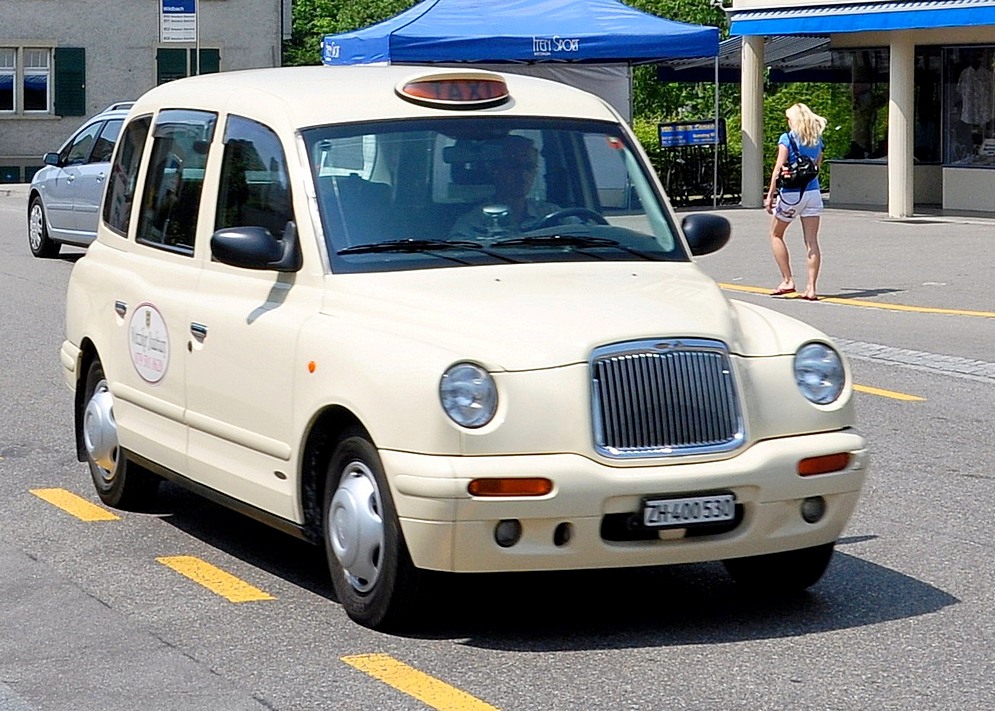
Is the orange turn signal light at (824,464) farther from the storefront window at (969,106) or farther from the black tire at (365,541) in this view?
the storefront window at (969,106)

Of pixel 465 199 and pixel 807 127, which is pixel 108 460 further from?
pixel 807 127

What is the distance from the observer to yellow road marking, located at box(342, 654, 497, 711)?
5.12 metres

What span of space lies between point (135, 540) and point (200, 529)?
33cm

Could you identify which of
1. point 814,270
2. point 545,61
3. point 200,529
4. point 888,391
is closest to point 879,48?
point 545,61

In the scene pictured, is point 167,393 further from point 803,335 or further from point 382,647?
point 803,335

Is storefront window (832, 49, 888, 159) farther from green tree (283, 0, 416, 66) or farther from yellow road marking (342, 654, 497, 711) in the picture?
yellow road marking (342, 654, 497, 711)

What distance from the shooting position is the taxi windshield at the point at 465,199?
6.41 metres

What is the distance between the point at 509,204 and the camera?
661 centimetres

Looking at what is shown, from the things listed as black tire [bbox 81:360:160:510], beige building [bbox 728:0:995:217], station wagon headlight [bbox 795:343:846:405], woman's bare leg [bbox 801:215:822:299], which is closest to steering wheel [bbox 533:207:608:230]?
station wagon headlight [bbox 795:343:846:405]

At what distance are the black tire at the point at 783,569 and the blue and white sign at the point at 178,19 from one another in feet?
81.4

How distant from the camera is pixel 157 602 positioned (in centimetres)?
635

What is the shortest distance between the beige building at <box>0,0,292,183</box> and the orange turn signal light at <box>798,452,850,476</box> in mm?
41966

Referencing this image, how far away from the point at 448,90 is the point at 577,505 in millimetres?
1906

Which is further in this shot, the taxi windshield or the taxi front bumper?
the taxi windshield
